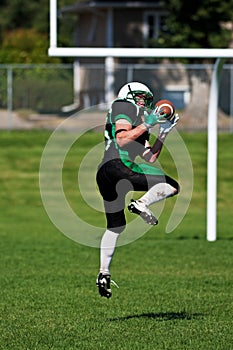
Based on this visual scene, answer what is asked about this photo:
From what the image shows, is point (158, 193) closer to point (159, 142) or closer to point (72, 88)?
point (159, 142)

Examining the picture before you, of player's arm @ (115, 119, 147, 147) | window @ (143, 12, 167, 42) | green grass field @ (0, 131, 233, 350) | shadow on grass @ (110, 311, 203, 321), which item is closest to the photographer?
player's arm @ (115, 119, 147, 147)

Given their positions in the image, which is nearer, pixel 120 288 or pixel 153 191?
pixel 153 191

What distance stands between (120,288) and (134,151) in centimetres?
392

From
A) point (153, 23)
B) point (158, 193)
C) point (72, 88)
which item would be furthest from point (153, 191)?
point (153, 23)

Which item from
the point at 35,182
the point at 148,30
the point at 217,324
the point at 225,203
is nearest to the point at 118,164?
the point at 217,324

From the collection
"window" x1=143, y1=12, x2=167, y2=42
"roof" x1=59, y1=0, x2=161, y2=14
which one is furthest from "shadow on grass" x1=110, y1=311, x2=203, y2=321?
"window" x1=143, y1=12, x2=167, y2=42

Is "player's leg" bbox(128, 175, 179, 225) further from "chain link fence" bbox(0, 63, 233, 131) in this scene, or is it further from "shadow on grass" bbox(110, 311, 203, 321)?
"chain link fence" bbox(0, 63, 233, 131)

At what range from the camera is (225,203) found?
76.4ft

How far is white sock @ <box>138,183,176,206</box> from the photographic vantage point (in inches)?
324

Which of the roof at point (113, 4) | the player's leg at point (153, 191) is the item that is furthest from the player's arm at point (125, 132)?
the roof at point (113, 4)

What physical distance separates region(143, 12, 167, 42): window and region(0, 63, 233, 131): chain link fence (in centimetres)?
668

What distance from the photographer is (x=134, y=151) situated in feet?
27.4

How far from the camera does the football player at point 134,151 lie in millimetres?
8164

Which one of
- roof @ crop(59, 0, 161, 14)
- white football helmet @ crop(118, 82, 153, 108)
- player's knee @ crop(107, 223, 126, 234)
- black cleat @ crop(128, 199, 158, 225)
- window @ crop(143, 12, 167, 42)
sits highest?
white football helmet @ crop(118, 82, 153, 108)
